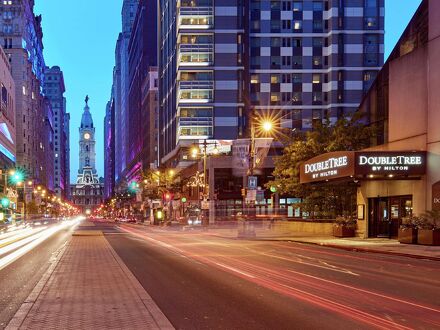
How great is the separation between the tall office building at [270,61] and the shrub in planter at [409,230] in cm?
6833

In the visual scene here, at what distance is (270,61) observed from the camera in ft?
336

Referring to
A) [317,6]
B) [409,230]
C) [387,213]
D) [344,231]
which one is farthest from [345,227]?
[317,6]

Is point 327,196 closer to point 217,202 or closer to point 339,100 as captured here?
point 217,202

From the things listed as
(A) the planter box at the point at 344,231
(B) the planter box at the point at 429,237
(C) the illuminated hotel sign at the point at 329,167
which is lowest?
(A) the planter box at the point at 344,231

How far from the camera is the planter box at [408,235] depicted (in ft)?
97.0

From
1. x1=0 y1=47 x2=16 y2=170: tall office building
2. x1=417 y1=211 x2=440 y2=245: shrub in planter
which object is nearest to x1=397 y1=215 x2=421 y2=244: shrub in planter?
x1=417 y1=211 x2=440 y2=245: shrub in planter

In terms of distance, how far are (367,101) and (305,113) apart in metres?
59.4

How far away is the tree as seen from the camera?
43.2m

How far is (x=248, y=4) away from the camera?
3962 inches

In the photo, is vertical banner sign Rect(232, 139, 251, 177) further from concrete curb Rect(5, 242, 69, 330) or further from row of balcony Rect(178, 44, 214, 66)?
row of balcony Rect(178, 44, 214, 66)

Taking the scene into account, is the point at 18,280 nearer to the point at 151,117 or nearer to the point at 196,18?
the point at 196,18

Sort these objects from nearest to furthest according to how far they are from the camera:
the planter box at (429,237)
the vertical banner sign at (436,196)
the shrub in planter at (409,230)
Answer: the planter box at (429,237)
the shrub in planter at (409,230)
the vertical banner sign at (436,196)

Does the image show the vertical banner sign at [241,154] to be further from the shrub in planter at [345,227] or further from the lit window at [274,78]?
the lit window at [274,78]

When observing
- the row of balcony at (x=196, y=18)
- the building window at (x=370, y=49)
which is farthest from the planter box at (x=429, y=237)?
the row of balcony at (x=196, y=18)
